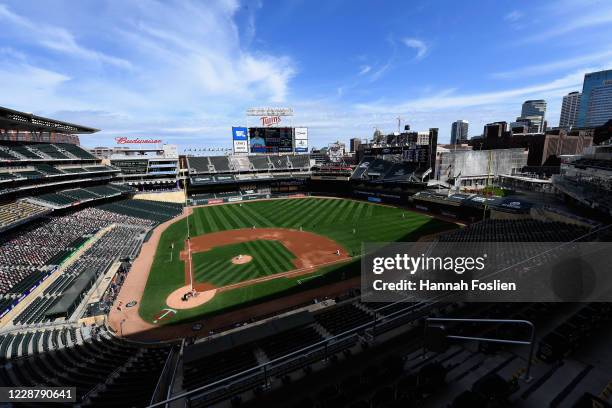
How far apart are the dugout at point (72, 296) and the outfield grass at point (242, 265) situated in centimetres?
916

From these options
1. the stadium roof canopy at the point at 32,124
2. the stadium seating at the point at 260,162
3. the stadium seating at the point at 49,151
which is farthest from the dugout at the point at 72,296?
the stadium seating at the point at 260,162

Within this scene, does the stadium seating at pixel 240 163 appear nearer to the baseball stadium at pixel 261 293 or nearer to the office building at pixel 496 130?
the baseball stadium at pixel 261 293

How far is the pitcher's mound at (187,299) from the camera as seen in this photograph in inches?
939

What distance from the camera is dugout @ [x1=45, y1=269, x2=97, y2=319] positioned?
68.3 feet

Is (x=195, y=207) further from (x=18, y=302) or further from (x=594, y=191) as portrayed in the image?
(x=594, y=191)

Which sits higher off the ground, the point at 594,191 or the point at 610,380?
the point at 594,191

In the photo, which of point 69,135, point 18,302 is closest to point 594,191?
point 18,302

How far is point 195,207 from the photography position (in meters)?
64.3

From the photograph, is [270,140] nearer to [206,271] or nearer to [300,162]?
[300,162]

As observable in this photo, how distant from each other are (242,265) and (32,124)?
49386 millimetres

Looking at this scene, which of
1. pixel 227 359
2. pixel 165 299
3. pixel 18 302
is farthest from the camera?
pixel 165 299

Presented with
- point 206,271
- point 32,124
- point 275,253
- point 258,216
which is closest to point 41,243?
point 206,271

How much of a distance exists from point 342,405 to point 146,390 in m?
10.2

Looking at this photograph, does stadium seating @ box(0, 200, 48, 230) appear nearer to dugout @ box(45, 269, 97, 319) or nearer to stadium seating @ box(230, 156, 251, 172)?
dugout @ box(45, 269, 97, 319)
